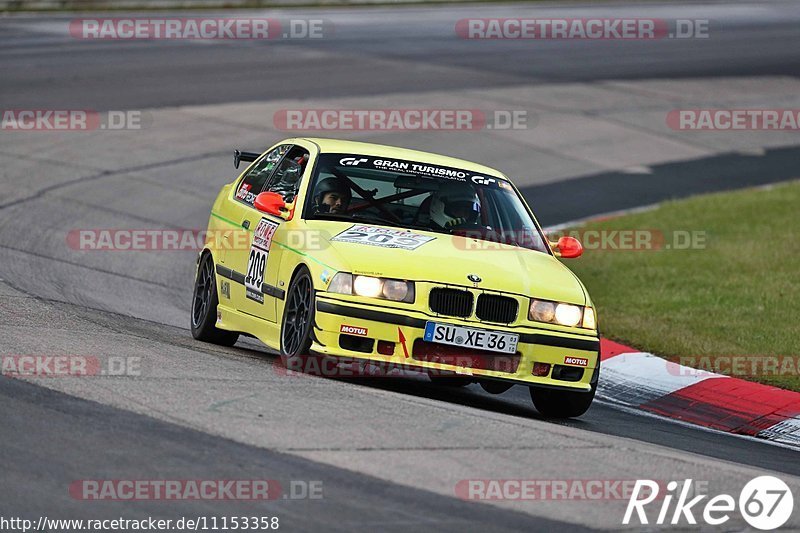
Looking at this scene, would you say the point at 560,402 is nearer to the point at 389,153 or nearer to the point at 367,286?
the point at 367,286

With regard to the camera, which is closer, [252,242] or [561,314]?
[561,314]

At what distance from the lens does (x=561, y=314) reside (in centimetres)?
893

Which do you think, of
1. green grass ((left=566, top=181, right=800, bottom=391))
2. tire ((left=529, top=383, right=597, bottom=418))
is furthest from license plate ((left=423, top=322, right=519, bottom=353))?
green grass ((left=566, top=181, right=800, bottom=391))

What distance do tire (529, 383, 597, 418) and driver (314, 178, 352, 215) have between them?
1.75 meters

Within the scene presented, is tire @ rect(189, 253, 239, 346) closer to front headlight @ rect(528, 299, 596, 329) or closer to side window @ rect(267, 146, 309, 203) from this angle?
side window @ rect(267, 146, 309, 203)

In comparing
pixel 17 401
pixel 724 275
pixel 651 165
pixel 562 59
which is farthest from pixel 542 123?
pixel 17 401

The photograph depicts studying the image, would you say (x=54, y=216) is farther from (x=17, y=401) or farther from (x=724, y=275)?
(x=17, y=401)

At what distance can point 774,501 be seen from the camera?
685cm

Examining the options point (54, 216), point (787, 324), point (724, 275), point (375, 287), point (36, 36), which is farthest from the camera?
point (36, 36)

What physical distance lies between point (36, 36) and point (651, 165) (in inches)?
→ 522

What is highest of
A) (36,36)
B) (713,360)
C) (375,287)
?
(36,36)

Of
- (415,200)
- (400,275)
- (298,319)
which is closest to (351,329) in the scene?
(400,275)

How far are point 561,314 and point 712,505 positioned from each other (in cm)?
242

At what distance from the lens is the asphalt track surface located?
20.8 ft
